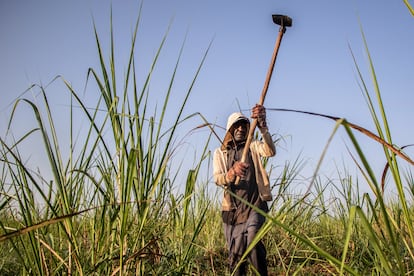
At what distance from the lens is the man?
3176 millimetres

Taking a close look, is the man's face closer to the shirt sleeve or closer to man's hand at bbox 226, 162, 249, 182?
the shirt sleeve

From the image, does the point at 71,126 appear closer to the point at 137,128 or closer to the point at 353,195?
the point at 137,128

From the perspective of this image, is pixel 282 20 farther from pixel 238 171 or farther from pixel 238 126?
pixel 238 126

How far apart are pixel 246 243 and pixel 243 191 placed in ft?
1.34

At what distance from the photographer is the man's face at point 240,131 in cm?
354

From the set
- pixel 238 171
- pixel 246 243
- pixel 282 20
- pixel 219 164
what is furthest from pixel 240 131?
pixel 282 20

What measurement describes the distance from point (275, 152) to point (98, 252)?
2111mm

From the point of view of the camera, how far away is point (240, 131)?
11.6 feet

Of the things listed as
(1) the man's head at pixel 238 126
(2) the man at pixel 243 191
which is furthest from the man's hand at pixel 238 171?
(1) the man's head at pixel 238 126

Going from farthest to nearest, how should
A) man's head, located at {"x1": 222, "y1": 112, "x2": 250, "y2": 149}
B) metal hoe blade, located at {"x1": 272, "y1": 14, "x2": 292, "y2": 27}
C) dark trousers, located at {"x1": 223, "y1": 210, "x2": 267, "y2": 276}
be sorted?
man's head, located at {"x1": 222, "y1": 112, "x2": 250, "y2": 149}
dark trousers, located at {"x1": 223, "y1": 210, "x2": 267, "y2": 276}
metal hoe blade, located at {"x1": 272, "y1": 14, "x2": 292, "y2": 27}

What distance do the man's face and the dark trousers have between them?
25.2 inches

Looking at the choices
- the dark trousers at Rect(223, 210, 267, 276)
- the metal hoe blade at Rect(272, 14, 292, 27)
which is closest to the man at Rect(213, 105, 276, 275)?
the dark trousers at Rect(223, 210, 267, 276)

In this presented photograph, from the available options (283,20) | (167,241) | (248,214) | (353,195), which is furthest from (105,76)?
(353,195)

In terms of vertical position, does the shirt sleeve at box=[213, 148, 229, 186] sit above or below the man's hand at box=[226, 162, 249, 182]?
above
